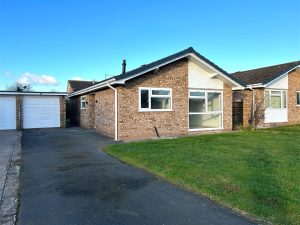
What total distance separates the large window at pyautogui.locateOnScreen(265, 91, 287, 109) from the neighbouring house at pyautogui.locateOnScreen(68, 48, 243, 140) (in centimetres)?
482

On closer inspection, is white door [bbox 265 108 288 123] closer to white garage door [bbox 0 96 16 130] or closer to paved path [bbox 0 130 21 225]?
paved path [bbox 0 130 21 225]

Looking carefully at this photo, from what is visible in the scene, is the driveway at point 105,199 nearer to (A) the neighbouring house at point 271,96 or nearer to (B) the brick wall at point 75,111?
(A) the neighbouring house at point 271,96

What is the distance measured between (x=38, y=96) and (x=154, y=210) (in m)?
19.8

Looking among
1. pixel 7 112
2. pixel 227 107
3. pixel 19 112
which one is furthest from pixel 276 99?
pixel 7 112

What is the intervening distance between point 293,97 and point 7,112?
70.4ft

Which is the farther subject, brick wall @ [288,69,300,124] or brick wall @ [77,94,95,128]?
brick wall @ [288,69,300,124]

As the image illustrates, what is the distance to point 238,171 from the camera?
7.01m

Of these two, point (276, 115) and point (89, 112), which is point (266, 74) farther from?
point (89, 112)

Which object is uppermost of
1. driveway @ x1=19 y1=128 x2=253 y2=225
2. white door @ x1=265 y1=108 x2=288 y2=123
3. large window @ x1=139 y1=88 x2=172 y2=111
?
large window @ x1=139 y1=88 x2=172 y2=111

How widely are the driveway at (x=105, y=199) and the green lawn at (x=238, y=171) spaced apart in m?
0.41

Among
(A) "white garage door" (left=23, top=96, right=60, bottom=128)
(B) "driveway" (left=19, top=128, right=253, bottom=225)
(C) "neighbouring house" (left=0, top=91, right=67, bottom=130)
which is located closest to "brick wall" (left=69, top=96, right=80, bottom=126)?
(C) "neighbouring house" (left=0, top=91, right=67, bottom=130)

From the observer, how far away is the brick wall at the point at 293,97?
21703mm

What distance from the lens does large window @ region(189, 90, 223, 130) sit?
16.1m

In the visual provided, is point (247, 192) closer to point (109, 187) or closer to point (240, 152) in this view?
point (109, 187)
